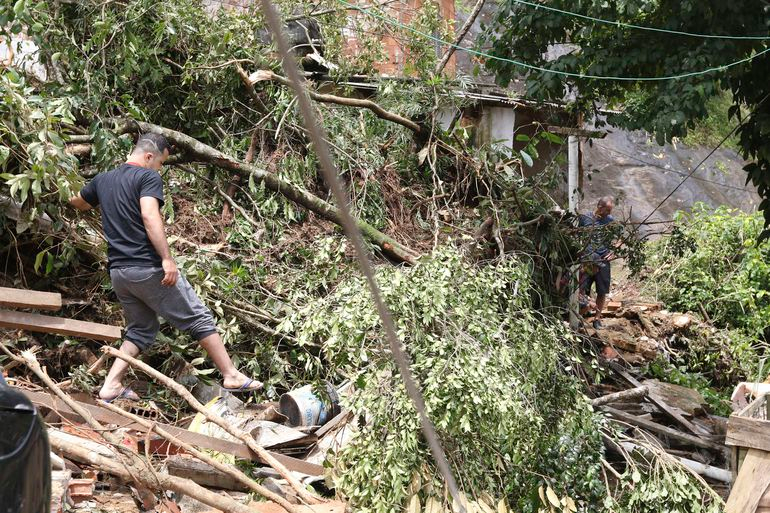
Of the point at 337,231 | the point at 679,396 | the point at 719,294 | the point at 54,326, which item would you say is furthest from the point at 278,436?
the point at 719,294

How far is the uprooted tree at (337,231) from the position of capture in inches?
186

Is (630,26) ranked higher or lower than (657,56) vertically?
higher

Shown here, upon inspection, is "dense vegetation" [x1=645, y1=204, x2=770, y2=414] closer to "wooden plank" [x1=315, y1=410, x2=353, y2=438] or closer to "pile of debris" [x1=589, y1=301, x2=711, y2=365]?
"pile of debris" [x1=589, y1=301, x2=711, y2=365]

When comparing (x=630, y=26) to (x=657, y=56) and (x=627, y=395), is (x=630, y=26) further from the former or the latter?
(x=627, y=395)

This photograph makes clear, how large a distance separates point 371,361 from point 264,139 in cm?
397

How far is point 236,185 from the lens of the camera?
778cm

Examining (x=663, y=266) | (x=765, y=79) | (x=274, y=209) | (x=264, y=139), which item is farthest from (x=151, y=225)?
(x=663, y=266)

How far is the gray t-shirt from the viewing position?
5012mm

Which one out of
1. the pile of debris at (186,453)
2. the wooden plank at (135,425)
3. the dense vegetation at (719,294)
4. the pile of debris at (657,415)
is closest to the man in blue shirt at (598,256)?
the pile of debris at (657,415)

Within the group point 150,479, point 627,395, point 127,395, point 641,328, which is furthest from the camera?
point 641,328

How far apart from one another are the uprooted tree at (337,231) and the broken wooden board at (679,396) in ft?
5.06

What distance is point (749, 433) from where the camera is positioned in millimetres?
4805

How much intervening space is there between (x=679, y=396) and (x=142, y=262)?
531cm

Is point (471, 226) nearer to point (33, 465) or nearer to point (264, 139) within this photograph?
point (264, 139)
